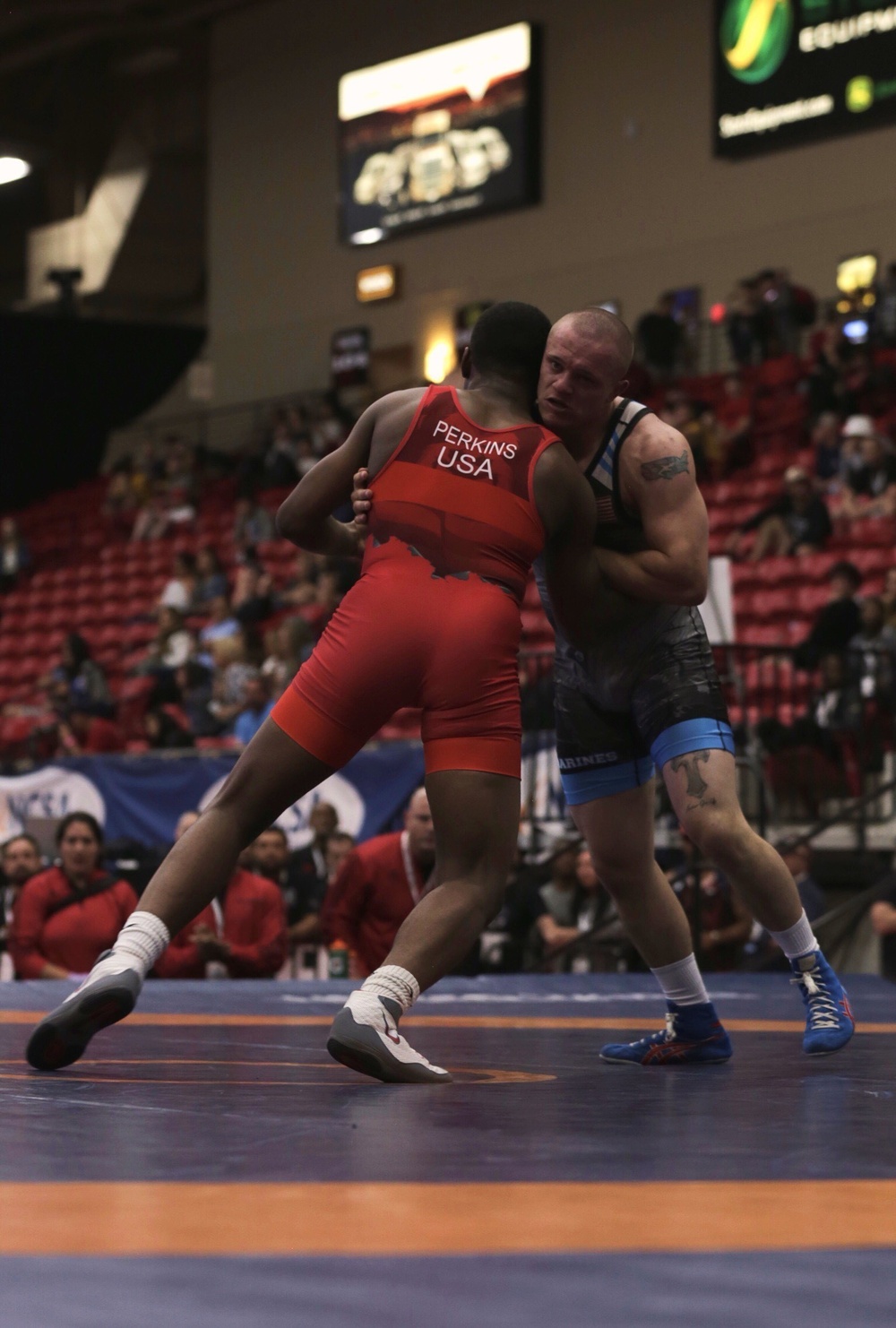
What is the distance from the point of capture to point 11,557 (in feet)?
67.5

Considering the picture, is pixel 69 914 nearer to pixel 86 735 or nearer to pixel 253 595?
pixel 86 735

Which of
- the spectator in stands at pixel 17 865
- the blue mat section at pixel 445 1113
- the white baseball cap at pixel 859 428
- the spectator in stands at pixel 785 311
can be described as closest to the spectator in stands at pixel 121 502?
the spectator in stands at pixel 785 311

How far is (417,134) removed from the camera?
724 inches

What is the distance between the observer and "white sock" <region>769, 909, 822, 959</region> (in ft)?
11.7

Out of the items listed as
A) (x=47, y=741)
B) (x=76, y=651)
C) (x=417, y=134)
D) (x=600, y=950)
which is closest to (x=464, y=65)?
(x=417, y=134)

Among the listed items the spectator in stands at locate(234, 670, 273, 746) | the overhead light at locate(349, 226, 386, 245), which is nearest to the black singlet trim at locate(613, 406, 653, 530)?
the spectator in stands at locate(234, 670, 273, 746)

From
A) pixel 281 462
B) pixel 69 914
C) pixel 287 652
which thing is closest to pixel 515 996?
pixel 69 914

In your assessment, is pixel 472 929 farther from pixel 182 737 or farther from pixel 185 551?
pixel 185 551

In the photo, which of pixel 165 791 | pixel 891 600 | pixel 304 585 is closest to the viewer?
pixel 165 791

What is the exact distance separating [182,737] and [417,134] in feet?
28.9

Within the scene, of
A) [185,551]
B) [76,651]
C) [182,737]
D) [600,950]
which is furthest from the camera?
[185,551]

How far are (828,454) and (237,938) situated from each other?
645 cm

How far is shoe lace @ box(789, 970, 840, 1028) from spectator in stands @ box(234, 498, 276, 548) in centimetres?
1368

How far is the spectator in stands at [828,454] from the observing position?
12.2 meters
